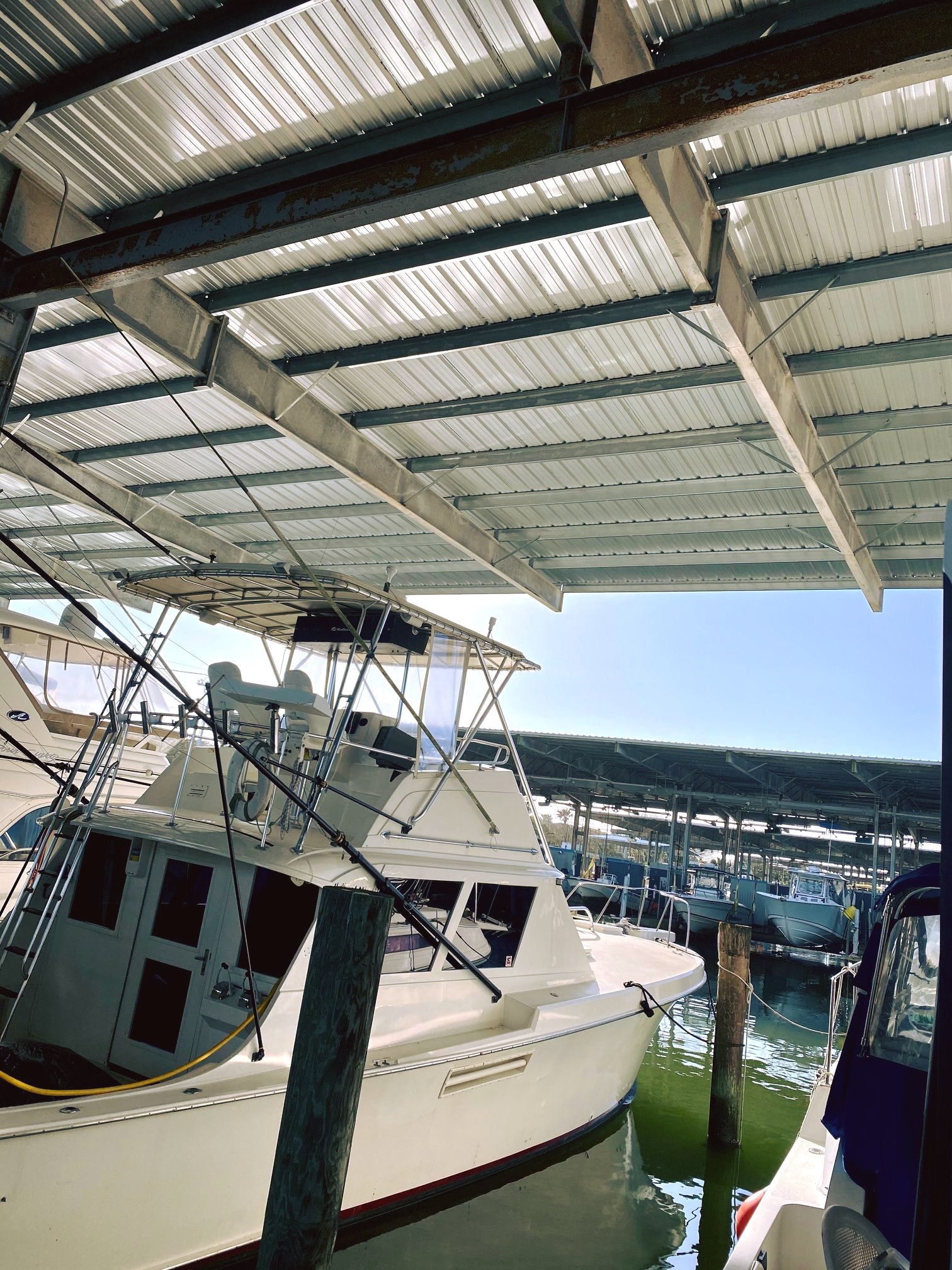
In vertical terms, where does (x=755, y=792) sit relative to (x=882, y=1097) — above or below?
above

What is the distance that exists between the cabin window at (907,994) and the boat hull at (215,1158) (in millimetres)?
2898

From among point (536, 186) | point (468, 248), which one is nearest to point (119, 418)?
point (468, 248)

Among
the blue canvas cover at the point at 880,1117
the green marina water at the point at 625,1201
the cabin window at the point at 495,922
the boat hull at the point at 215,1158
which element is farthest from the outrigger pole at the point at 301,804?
the blue canvas cover at the point at 880,1117

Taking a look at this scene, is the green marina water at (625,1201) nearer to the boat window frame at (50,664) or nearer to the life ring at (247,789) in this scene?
the life ring at (247,789)

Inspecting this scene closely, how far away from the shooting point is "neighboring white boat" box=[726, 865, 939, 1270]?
3.31 metres

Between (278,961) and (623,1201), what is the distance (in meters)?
3.44

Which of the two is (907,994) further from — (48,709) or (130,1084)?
(48,709)

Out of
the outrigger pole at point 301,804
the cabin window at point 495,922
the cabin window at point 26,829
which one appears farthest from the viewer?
the cabin window at point 26,829

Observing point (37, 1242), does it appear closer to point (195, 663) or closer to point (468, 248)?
point (195, 663)

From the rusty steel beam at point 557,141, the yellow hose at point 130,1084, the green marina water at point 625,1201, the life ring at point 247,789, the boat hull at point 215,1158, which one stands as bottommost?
the green marina water at point 625,1201

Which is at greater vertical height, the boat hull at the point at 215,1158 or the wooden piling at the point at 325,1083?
the wooden piling at the point at 325,1083

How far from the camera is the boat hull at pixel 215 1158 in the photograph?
155 inches

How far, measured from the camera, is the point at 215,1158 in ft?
15.0

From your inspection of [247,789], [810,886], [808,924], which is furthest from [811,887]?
[247,789]
